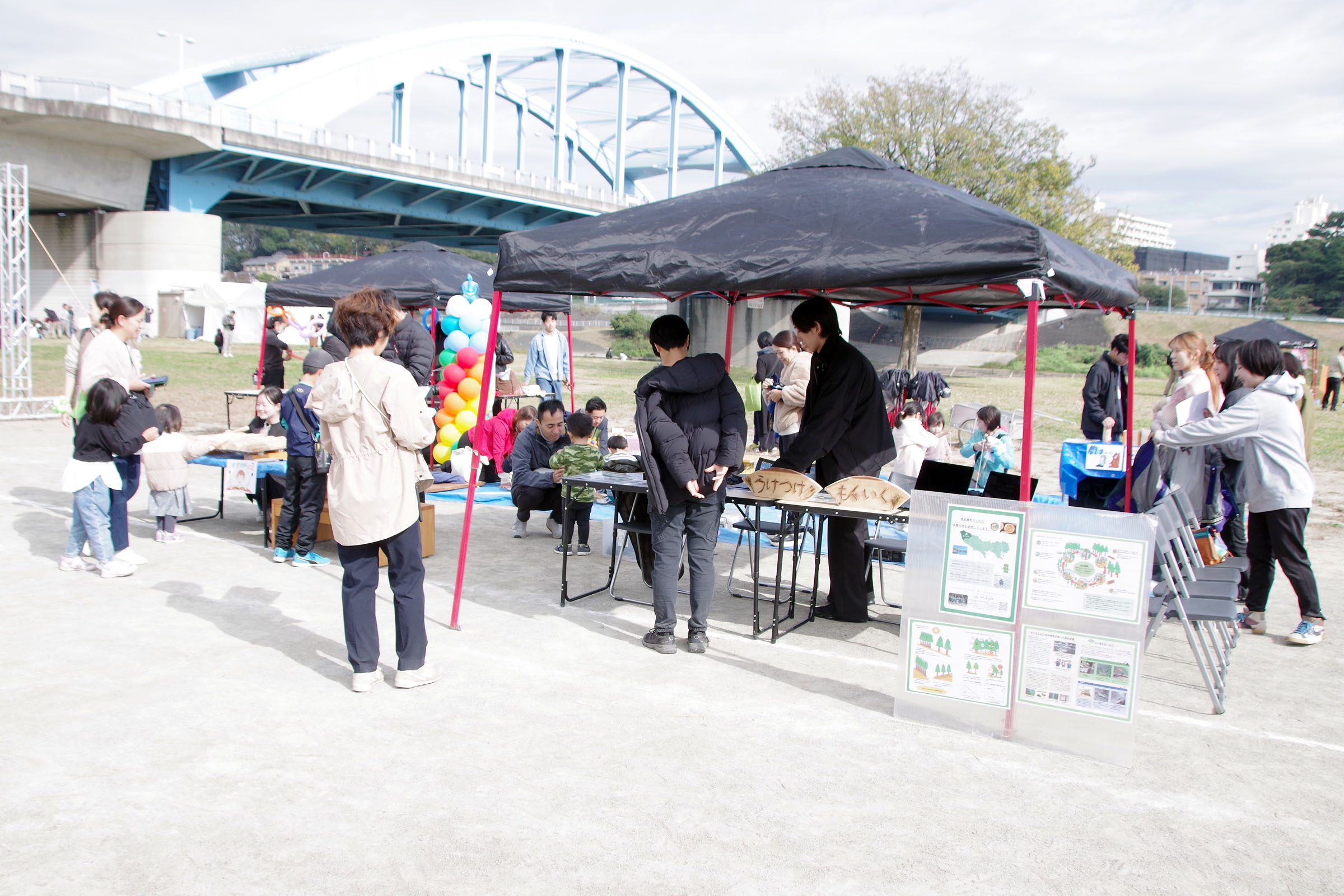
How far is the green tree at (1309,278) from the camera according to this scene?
80.3 meters

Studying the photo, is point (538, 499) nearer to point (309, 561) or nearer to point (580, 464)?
point (580, 464)

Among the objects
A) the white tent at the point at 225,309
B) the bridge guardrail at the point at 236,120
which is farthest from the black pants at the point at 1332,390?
the white tent at the point at 225,309

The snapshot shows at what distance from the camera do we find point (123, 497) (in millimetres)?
5945

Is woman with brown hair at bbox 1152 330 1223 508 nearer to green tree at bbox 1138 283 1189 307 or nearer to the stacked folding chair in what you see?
the stacked folding chair

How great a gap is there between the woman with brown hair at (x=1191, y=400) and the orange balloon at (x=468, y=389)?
23.0ft

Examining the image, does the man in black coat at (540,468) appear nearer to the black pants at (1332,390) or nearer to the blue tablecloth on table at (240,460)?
the blue tablecloth on table at (240,460)

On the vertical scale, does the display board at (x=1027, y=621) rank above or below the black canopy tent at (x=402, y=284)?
below

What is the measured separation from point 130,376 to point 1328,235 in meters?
105

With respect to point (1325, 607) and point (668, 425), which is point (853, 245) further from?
point (1325, 607)

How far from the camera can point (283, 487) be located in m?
7.25

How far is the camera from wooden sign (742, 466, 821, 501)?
499 cm

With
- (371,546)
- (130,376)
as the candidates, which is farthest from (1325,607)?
(130,376)

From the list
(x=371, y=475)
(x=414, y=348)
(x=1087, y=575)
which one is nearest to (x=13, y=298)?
(x=414, y=348)

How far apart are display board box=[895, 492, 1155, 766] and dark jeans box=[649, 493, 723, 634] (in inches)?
44.7
